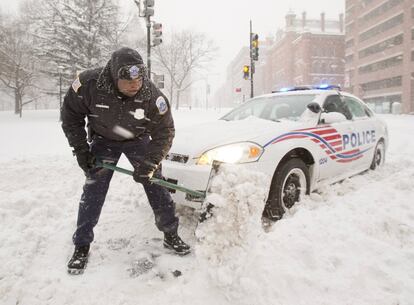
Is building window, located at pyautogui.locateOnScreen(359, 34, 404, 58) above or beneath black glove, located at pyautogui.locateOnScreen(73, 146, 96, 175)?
above

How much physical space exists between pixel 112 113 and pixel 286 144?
1.83m

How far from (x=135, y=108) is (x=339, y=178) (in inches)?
121

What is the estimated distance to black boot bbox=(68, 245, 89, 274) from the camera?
2.48 meters

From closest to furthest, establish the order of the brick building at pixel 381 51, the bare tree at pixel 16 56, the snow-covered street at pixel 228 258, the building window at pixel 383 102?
the snow-covered street at pixel 228 258 < the bare tree at pixel 16 56 < the brick building at pixel 381 51 < the building window at pixel 383 102

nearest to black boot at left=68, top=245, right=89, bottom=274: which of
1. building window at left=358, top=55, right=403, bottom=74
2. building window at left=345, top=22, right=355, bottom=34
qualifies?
building window at left=358, top=55, right=403, bottom=74

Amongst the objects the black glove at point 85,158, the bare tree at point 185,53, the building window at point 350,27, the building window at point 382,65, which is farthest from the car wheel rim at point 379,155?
the building window at point 350,27

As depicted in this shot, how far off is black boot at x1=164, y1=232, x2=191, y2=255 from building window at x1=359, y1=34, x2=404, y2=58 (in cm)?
4672

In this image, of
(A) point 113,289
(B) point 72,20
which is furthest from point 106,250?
(B) point 72,20

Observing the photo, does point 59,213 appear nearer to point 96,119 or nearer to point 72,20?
point 96,119

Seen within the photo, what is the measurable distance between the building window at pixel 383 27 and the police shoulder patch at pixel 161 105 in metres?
47.4

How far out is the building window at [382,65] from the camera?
40.7m

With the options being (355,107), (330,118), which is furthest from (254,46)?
(330,118)

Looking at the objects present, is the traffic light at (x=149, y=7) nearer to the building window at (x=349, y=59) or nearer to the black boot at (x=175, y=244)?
the black boot at (x=175, y=244)

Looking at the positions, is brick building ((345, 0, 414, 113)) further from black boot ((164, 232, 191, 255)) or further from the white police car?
black boot ((164, 232, 191, 255))
